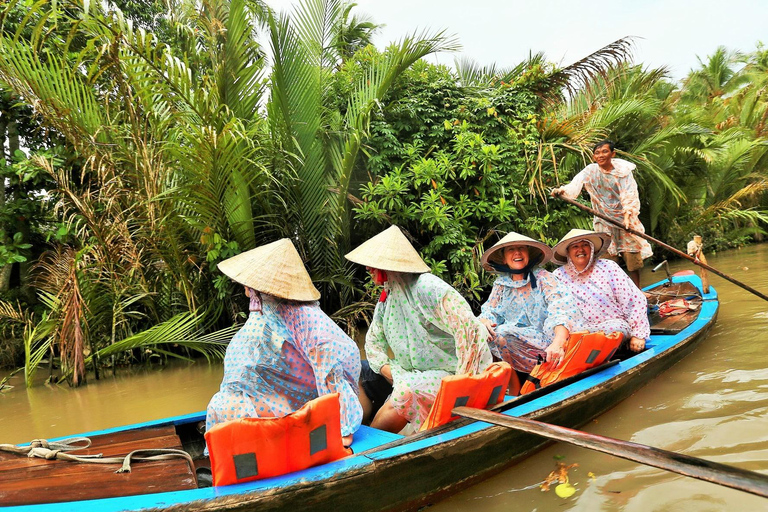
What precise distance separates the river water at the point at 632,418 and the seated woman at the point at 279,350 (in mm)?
825

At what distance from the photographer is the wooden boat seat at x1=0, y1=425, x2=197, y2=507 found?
6.73ft

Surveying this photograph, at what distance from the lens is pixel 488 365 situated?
9.51 feet

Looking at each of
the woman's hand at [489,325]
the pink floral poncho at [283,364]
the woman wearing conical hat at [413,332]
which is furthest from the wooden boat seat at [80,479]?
the woman's hand at [489,325]

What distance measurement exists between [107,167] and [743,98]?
17.7 m

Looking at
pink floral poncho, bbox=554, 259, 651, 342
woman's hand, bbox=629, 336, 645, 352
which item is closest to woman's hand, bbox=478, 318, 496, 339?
pink floral poncho, bbox=554, 259, 651, 342

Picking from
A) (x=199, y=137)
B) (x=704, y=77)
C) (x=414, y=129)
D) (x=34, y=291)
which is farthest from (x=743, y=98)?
(x=34, y=291)

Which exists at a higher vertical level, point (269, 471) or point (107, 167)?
point (107, 167)

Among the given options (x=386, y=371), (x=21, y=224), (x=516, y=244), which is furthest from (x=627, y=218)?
(x=21, y=224)

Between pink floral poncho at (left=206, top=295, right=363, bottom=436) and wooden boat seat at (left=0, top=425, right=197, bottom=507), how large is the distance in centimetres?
27

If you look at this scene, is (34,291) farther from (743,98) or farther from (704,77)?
(704,77)

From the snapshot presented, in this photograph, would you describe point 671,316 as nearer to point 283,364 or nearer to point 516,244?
point 516,244

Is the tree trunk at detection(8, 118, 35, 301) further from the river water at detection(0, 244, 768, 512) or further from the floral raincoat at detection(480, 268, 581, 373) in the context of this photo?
the floral raincoat at detection(480, 268, 581, 373)

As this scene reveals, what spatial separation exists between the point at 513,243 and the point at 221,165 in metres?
3.01

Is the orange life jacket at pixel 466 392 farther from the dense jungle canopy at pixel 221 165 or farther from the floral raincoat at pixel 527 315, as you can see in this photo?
the dense jungle canopy at pixel 221 165
